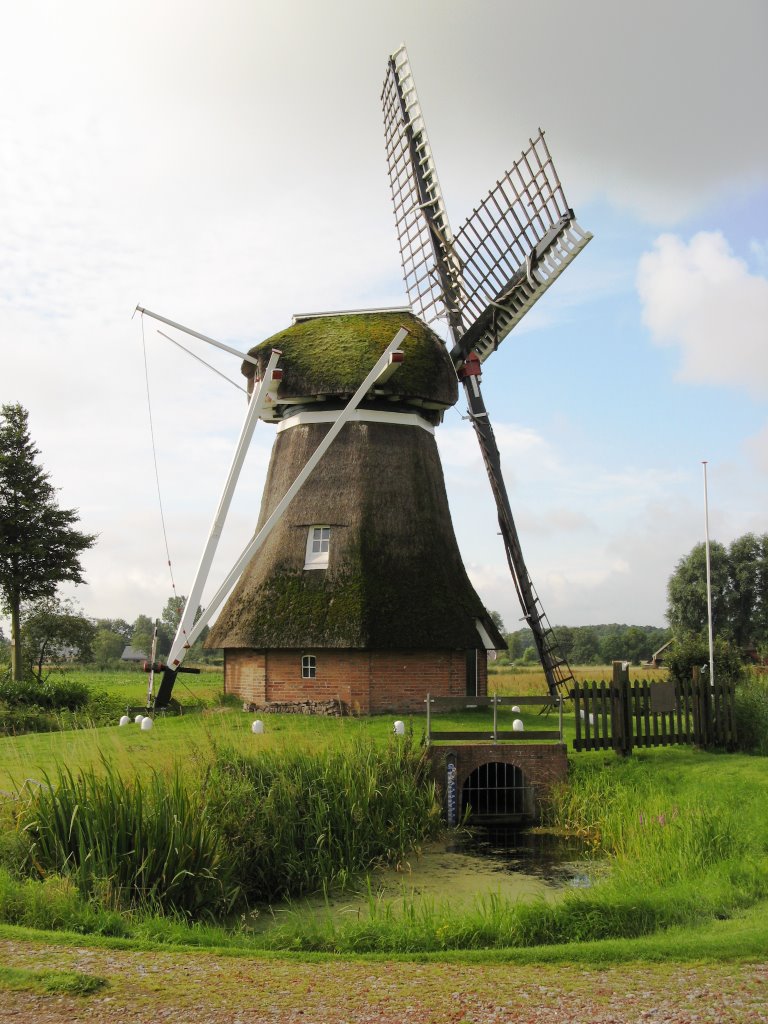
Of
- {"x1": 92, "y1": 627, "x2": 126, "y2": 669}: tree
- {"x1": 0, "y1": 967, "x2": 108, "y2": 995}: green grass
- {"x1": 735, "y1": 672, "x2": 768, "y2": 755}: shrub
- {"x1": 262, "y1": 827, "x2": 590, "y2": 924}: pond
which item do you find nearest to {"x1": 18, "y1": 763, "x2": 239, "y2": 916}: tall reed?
{"x1": 262, "y1": 827, "x2": 590, "y2": 924}: pond

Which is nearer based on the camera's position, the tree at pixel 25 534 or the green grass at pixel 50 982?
the green grass at pixel 50 982

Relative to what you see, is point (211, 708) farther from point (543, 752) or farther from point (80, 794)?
point (80, 794)

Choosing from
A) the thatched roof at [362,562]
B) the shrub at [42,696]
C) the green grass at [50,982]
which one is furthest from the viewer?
the shrub at [42,696]

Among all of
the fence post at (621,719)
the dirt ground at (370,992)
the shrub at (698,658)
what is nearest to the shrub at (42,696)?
the fence post at (621,719)

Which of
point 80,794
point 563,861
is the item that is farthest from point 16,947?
point 563,861

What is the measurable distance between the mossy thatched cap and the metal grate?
763 cm

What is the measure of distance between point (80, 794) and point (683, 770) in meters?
8.25

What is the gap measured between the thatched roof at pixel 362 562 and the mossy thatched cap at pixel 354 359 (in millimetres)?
844

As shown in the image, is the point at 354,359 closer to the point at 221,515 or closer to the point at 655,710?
the point at 221,515

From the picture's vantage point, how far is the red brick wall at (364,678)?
17.3 m

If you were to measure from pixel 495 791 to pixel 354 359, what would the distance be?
8.79 m

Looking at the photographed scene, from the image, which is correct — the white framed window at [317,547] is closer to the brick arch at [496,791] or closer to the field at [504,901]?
the field at [504,901]

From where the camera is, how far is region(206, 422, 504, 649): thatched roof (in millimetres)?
17375

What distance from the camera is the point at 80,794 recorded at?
8211 mm
